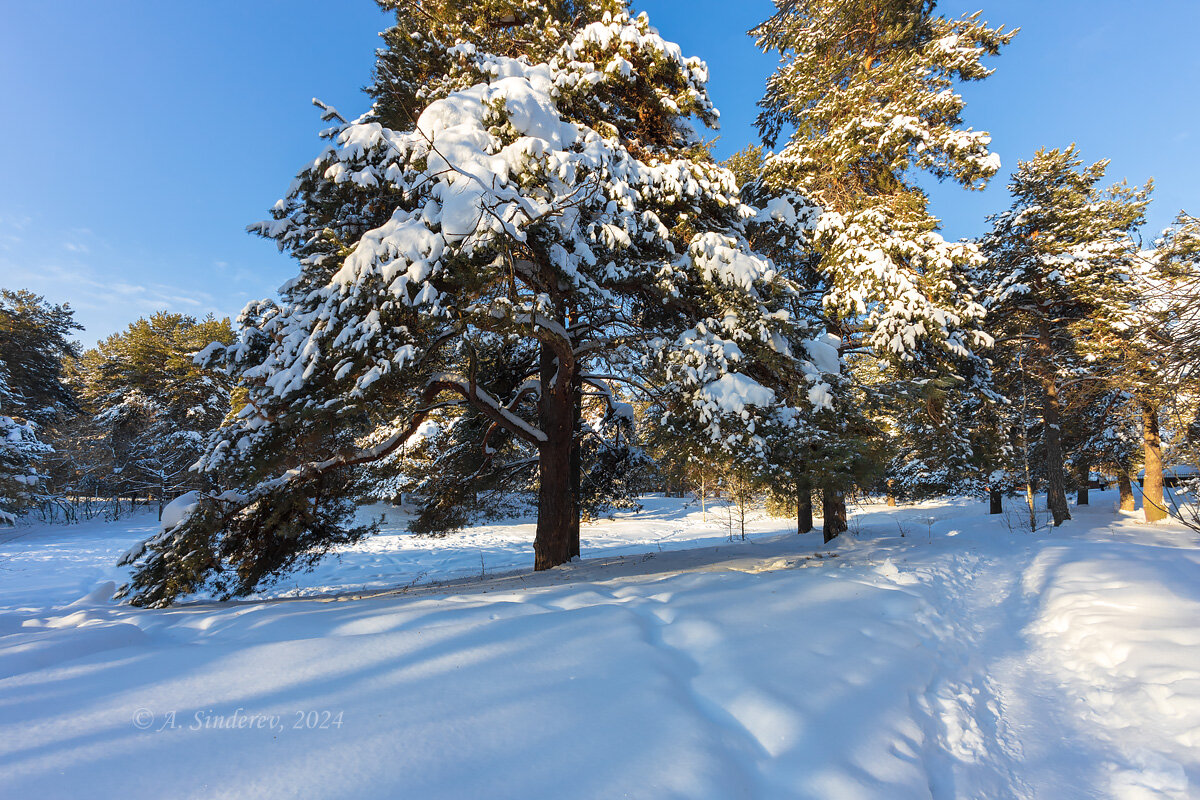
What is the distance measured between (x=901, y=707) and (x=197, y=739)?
138 inches

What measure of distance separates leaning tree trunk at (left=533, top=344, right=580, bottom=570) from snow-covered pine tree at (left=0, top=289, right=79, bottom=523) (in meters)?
21.1

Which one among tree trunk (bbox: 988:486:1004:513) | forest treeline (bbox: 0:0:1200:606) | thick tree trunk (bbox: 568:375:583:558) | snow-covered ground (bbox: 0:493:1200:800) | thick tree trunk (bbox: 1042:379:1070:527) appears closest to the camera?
snow-covered ground (bbox: 0:493:1200:800)

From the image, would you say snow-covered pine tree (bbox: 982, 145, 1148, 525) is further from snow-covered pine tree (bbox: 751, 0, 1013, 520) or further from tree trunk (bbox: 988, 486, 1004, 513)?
tree trunk (bbox: 988, 486, 1004, 513)

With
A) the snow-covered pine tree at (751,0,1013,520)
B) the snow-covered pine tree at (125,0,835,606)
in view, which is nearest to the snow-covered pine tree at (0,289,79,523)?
the snow-covered pine tree at (125,0,835,606)

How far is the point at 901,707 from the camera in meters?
2.72

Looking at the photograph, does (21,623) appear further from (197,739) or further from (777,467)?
(777,467)

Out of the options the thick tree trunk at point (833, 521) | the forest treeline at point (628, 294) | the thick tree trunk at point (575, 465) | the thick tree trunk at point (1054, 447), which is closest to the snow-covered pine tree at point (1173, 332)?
the forest treeline at point (628, 294)

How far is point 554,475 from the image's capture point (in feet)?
27.7

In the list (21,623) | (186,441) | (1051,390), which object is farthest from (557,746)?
(186,441)

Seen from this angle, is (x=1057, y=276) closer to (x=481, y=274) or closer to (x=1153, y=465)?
(x=1153, y=465)

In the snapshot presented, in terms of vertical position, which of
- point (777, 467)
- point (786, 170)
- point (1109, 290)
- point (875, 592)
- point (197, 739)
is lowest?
point (875, 592)

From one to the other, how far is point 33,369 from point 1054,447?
40887mm

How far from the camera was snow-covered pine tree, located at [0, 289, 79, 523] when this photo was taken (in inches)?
746

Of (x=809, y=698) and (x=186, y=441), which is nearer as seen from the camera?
(x=809, y=698)
